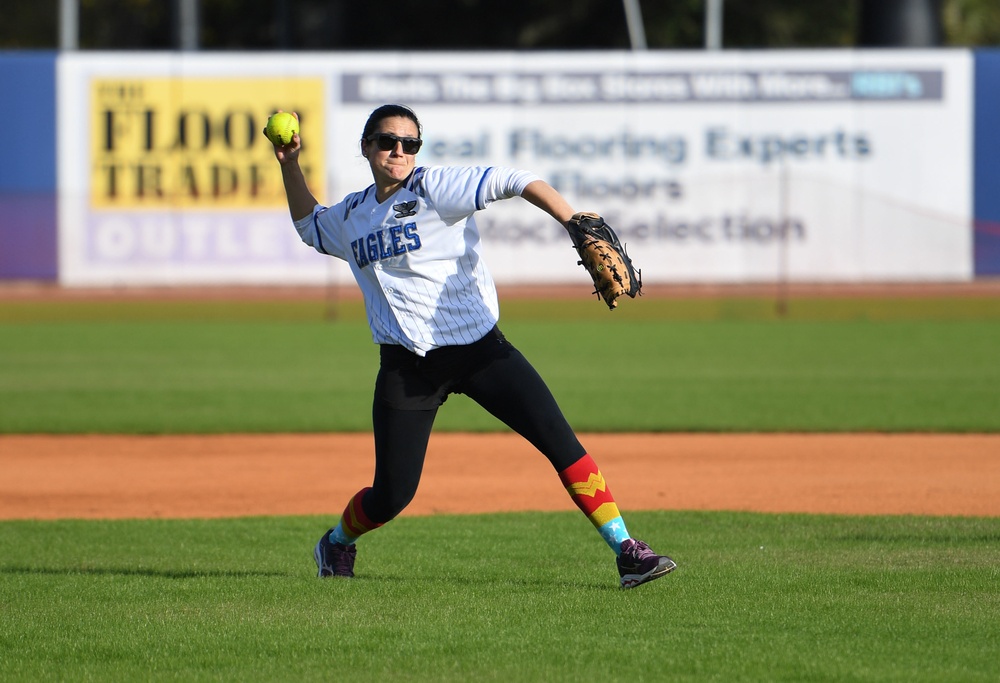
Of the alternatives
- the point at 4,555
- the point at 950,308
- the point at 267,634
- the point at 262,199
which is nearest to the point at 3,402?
the point at 4,555

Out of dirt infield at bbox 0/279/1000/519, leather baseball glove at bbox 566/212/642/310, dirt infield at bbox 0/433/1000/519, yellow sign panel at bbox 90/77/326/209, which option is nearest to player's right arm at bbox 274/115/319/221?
leather baseball glove at bbox 566/212/642/310

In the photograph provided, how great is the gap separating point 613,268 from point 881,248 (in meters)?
23.2

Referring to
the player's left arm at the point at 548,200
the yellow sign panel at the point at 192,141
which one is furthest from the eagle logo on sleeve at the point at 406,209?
the yellow sign panel at the point at 192,141

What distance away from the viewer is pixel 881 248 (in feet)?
88.8

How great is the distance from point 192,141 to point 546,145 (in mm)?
7263

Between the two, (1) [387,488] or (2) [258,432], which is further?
(2) [258,432]

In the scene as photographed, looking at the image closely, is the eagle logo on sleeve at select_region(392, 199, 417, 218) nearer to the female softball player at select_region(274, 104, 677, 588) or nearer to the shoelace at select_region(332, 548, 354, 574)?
the female softball player at select_region(274, 104, 677, 588)

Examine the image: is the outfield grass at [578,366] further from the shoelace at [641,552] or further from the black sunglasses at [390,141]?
the black sunglasses at [390,141]

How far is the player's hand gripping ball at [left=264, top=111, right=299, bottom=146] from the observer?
5820mm

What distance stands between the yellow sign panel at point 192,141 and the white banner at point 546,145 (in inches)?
1.6

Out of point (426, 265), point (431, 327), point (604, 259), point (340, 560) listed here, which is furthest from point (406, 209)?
point (340, 560)

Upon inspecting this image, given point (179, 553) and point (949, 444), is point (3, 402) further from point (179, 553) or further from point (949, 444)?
point (949, 444)

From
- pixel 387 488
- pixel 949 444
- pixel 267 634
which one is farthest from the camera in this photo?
pixel 949 444

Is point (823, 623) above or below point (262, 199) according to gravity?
below
